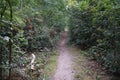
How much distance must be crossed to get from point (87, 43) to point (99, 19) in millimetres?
5521

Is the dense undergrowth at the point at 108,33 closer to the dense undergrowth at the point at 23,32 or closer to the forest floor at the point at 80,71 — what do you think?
the forest floor at the point at 80,71

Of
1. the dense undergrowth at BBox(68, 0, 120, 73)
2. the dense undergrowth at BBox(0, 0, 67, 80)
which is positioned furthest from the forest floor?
the dense undergrowth at BBox(0, 0, 67, 80)

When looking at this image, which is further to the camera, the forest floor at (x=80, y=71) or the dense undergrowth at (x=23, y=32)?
the forest floor at (x=80, y=71)

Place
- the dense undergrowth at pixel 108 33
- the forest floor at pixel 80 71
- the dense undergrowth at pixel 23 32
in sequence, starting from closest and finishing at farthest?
the dense undergrowth at pixel 23 32 < the dense undergrowth at pixel 108 33 < the forest floor at pixel 80 71

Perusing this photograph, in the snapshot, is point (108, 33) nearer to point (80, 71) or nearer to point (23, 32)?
point (80, 71)

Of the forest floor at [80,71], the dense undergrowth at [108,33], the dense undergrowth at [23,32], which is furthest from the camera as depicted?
the forest floor at [80,71]

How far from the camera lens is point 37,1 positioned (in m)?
15.9

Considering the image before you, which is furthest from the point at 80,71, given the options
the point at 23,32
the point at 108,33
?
the point at 23,32

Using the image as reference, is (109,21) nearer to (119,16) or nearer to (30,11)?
(119,16)

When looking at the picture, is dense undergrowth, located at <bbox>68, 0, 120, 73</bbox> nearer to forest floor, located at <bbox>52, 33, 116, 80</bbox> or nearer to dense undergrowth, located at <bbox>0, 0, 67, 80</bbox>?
forest floor, located at <bbox>52, 33, 116, 80</bbox>

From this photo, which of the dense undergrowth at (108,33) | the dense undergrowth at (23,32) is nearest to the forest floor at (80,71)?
the dense undergrowth at (108,33)

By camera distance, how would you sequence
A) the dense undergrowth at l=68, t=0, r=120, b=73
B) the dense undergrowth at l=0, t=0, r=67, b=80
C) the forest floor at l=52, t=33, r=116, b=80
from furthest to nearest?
1. the forest floor at l=52, t=33, r=116, b=80
2. the dense undergrowth at l=68, t=0, r=120, b=73
3. the dense undergrowth at l=0, t=0, r=67, b=80

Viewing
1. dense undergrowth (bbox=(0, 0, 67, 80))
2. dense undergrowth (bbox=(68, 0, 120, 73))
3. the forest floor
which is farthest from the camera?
the forest floor

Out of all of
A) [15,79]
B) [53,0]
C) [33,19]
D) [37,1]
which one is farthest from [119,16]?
[53,0]
